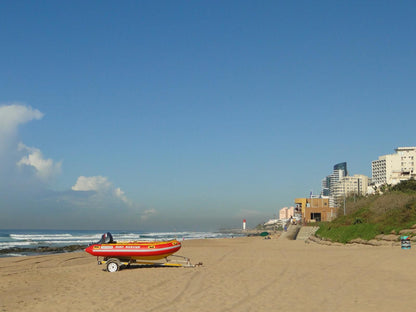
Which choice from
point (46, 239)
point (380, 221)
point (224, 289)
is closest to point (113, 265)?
point (224, 289)

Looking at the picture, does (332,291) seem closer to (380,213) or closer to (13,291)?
(13,291)

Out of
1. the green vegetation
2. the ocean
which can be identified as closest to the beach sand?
the green vegetation

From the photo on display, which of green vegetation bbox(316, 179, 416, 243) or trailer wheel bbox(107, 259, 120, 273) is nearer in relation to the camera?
trailer wheel bbox(107, 259, 120, 273)

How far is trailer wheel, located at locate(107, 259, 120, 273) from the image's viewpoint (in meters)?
16.6

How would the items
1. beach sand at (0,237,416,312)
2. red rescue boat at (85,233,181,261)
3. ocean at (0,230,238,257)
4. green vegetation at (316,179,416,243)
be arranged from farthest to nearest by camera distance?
ocean at (0,230,238,257) → green vegetation at (316,179,416,243) → red rescue boat at (85,233,181,261) → beach sand at (0,237,416,312)

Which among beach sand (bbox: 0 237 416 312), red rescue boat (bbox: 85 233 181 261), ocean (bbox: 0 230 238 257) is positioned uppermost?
red rescue boat (bbox: 85 233 181 261)

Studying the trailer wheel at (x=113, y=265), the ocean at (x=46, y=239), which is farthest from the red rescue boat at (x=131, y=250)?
the ocean at (x=46, y=239)

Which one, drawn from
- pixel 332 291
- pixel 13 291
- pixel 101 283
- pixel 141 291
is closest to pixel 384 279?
pixel 332 291

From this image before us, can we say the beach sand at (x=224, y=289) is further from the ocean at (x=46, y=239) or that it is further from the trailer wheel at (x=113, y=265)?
the ocean at (x=46, y=239)

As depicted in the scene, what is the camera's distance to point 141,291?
11961 millimetres

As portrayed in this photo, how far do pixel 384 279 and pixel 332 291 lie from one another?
2785mm

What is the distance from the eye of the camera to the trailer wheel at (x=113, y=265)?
1662 cm

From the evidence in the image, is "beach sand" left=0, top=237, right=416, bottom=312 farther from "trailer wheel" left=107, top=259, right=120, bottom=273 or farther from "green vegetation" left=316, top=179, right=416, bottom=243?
"green vegetation" left=316, top=179, right=416, bottom=243

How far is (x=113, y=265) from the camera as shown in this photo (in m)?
16.7
